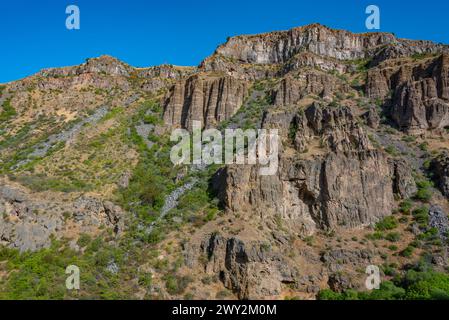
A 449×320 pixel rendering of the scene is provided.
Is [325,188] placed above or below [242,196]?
above

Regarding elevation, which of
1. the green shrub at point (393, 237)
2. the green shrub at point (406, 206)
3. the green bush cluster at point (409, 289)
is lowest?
the green bush cluster at point (409, 289)

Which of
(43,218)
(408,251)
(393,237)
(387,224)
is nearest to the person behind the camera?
(408,251)

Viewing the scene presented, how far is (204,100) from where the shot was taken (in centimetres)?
6003

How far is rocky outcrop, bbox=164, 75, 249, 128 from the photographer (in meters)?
57.8

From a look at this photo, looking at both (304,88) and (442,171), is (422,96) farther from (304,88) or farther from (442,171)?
(304,88)

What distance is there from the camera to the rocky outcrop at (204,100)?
57.8 metres

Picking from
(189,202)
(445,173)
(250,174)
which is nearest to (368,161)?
(445,173)

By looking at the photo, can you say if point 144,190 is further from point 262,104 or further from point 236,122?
point 262,104

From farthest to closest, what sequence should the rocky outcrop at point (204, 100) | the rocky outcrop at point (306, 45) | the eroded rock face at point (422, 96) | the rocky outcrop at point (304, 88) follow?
1. the rocky outcrop at point (306, 45)
2. the rocky outcrop at point (204, 100)
3. the rocky outcrop at point (304, 88)
4. the eroded rock face at point (422, 96)

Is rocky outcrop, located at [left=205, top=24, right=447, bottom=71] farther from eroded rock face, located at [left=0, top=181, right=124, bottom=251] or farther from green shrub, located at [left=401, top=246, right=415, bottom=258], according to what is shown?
green shrub, located at [left=401, top=246, right=415, bottom=258]

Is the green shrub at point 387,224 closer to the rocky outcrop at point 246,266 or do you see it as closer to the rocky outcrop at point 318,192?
the rocky outcrop at point 318,192

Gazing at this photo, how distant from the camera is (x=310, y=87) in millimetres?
56938

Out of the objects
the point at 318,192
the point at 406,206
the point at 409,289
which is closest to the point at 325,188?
the point at 318,192

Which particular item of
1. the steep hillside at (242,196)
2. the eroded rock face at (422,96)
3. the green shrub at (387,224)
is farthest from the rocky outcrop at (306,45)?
the green shrub at (387,224)
